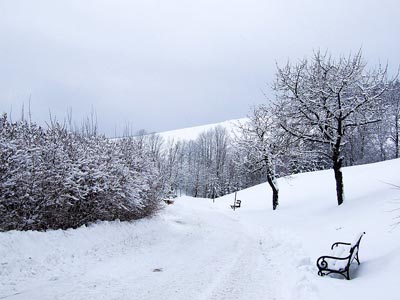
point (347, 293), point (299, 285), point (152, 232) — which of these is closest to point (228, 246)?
point (152, 232)

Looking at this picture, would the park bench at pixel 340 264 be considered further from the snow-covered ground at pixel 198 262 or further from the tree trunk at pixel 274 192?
the tree trunk at pixel 274 192

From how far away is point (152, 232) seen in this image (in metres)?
14.6

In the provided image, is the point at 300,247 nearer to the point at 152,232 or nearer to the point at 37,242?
the point at 152,232

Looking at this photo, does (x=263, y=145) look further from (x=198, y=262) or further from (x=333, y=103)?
(x=198, y=262)

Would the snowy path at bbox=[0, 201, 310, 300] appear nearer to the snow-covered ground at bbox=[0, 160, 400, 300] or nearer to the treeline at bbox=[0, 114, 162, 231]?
the snow-covered ground at bbox=[0, 160, 400, 300]

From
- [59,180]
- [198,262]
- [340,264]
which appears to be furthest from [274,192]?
[59,180]

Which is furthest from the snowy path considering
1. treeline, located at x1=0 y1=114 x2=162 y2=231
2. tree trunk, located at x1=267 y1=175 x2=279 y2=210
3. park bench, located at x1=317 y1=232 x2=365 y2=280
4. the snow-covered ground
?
tree trunk, located at x1=267 y1=175 x2=279 y2=210

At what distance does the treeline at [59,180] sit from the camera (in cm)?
940

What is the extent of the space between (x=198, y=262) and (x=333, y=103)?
11807mm

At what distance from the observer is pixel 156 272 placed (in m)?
8.20

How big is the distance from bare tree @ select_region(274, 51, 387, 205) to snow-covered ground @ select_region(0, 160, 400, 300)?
4047 millimetres

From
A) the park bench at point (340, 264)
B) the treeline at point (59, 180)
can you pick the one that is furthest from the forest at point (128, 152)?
the park bench at point (340, 264)

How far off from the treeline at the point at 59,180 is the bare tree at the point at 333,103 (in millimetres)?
9345

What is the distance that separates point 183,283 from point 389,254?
497cm
